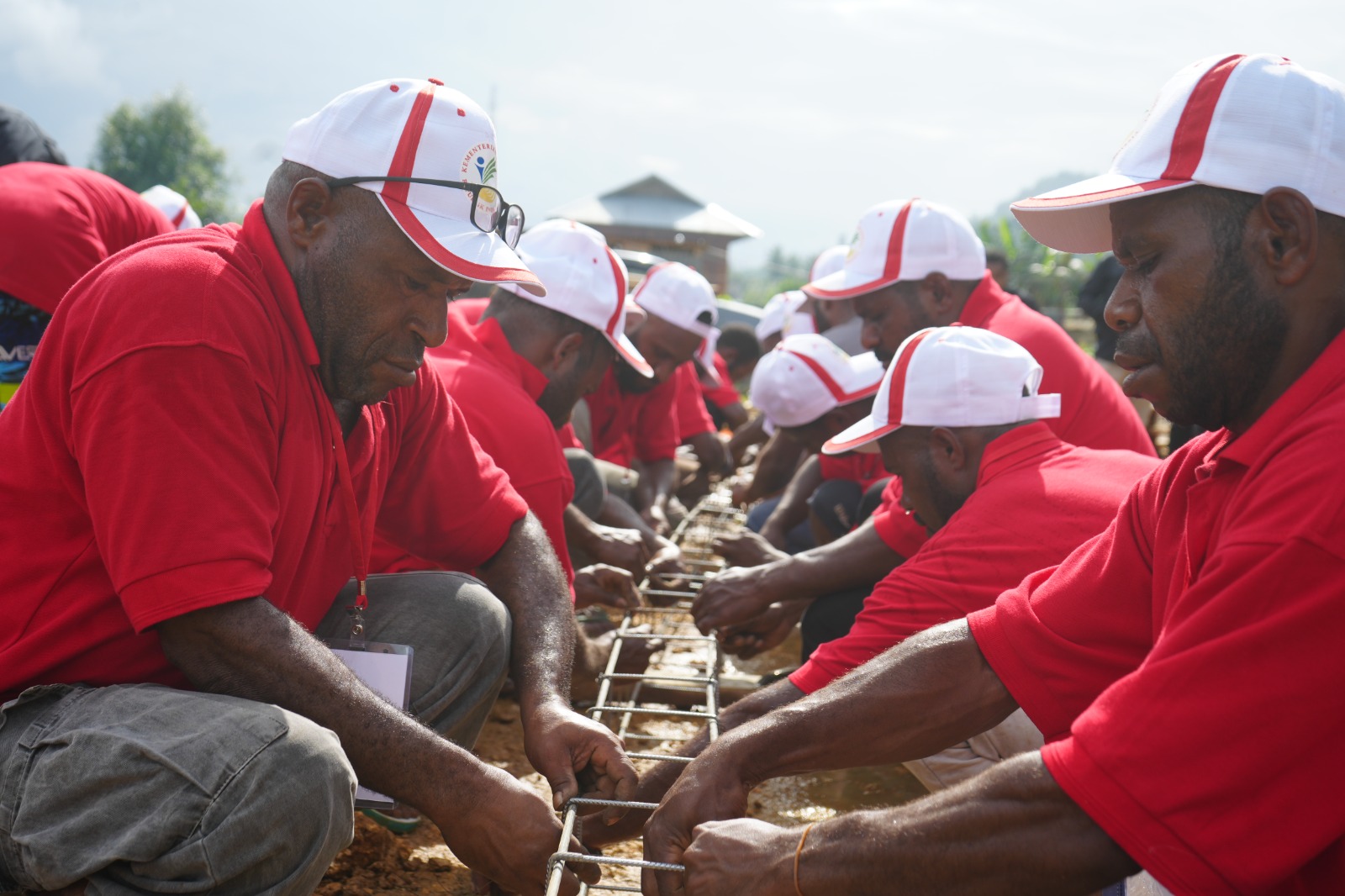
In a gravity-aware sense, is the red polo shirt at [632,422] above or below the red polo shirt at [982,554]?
below

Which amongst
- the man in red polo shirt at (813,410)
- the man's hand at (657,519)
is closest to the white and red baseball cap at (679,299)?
the man in red polo shirt at (813,410)

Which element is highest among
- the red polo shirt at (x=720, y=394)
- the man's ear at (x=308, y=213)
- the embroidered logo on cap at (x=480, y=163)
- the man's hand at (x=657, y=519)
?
the embroidered logo on cap at (x=480, y=163)

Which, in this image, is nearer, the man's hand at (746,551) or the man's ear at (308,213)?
the man's ear at (308,213)

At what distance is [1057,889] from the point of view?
163 cm

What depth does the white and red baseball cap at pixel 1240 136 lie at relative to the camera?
171 cm

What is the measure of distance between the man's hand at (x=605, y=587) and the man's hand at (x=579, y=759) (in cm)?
139

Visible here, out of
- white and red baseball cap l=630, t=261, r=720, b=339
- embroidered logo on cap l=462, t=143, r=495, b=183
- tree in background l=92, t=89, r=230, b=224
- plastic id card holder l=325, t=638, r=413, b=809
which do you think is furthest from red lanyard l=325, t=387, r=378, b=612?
tree in background l=92, t=89, r=230, b=224

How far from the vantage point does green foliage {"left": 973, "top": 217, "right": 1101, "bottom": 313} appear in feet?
70.0

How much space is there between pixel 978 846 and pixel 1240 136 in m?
1.19

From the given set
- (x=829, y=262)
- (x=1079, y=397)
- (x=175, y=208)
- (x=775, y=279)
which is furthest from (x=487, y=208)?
(x=775, y=279)

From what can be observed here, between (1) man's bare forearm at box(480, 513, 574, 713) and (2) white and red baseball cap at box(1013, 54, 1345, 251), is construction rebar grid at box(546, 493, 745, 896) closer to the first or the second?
(1) man's bare forearm at box(480, 513, 574, 713)

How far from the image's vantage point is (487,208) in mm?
2590

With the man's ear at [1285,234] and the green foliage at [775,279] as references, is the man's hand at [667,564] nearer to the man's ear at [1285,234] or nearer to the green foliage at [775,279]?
the man's ear at [1285,234]

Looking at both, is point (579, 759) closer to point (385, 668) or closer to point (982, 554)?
point (385, 668)
